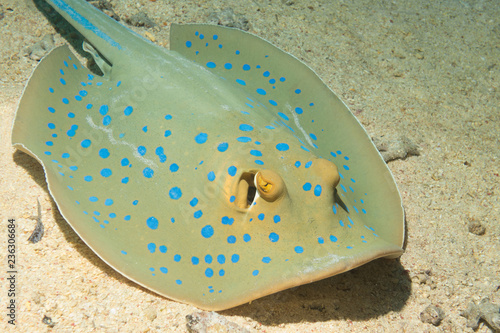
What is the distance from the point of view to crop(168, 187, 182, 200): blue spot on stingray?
116 inches

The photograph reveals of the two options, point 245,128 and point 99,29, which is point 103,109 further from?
point 245,128

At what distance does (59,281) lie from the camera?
2961 millimetres

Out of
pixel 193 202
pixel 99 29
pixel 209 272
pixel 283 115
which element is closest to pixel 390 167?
pixel 283 115

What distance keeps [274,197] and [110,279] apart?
5.00 ft

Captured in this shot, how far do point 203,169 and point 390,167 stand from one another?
8.54 ft

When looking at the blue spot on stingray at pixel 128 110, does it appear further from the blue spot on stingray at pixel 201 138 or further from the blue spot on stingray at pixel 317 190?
the blue spot on stingray at pixel 317 190

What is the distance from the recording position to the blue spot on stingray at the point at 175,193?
2.94 m

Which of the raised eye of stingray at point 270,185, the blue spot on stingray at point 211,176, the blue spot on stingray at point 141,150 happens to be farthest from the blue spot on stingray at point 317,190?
the blue spot on stingray at point 141,150

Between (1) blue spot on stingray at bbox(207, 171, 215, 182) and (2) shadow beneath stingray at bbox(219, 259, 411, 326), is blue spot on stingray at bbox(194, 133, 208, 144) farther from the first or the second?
(2) shadow beneath stingray at bbox(219, 259, 411, 326)

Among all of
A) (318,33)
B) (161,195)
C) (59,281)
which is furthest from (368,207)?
(318,33)

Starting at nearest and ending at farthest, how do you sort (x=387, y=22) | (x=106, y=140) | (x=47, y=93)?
1. (x=106, y=140)
2. (x=47, y=93)
3. (x=387, y=22)

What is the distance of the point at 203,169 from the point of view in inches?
117

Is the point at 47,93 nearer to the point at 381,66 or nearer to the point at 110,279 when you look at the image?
the point at 110,279

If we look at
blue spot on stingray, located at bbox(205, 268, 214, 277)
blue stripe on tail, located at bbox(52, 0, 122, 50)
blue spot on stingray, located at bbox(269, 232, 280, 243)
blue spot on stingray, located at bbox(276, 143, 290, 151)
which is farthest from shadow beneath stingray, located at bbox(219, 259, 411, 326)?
blue stripe on tail, located at bbox(52, 0, 122, 50)
